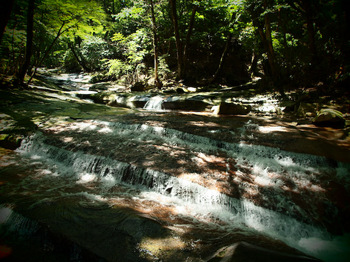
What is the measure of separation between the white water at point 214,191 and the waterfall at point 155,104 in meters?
5.42

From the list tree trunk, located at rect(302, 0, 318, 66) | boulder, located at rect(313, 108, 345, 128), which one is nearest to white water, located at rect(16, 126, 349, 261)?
boulder, located at rect(313, 108, 345, 128)

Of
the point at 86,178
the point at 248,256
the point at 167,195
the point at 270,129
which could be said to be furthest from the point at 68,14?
the point at 248,256

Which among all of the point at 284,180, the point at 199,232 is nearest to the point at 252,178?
the point at 284,180

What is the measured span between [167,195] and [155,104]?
848 cm

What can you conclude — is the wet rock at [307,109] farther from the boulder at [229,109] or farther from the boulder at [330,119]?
the boulder at [229,109]

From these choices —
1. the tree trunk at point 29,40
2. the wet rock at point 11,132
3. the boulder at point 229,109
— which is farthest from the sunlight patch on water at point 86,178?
the tree trunk at point 29,40

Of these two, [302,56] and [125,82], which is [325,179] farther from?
[125,82]

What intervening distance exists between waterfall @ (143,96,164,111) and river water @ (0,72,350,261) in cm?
509

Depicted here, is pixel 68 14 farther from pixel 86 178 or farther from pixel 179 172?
pixel 179 172

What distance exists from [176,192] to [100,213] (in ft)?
5.22

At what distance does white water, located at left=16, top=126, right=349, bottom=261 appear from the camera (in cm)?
297

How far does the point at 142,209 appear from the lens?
9.90 ft

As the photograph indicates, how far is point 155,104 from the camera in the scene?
11.5 m

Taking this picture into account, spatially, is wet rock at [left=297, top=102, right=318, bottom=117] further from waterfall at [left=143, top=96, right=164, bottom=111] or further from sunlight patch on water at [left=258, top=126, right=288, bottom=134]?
waterfall at [left=143, top=96, right=164, bottom=111]
